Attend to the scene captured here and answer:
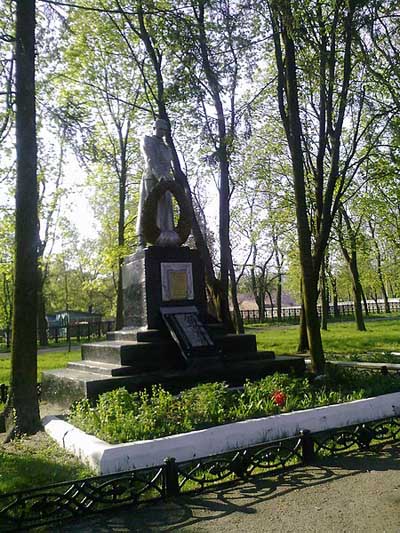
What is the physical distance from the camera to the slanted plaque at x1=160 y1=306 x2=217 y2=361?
8.55 metres

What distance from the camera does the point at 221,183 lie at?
53.2 feet

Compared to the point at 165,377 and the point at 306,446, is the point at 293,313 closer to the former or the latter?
the point at 165,377

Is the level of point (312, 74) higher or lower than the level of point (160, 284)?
higher

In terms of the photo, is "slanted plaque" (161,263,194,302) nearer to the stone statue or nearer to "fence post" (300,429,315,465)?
the stone statue

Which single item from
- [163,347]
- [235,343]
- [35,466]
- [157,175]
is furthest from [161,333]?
[35,466]

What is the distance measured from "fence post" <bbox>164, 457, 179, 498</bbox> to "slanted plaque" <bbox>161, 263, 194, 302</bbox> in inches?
200

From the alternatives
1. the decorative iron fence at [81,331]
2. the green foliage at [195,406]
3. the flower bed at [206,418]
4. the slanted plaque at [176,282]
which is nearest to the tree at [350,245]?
the slanted plaque at [176,282]

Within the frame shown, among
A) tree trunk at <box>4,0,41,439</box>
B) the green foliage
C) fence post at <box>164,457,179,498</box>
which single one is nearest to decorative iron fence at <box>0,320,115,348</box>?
tree trunk at <box>4,0,41,439</box>

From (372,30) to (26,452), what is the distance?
9200 millimetres

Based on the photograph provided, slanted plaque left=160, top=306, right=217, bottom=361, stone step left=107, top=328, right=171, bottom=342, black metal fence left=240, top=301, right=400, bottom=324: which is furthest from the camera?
black metal fence left=240, top=301, right=400, bottom=324

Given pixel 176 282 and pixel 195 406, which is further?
pixel 176 282

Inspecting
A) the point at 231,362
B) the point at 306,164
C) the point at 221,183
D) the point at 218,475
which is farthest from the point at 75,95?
the point at 218,475

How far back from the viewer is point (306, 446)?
5535mm

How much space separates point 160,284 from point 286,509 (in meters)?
5.80
